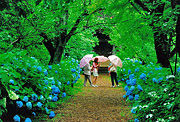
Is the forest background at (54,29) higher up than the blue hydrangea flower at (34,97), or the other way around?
the forest background at (54,29)

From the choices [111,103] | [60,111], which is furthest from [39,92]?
[111,103]

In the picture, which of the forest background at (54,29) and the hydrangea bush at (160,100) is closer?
the hydrangea bush at (160,100)

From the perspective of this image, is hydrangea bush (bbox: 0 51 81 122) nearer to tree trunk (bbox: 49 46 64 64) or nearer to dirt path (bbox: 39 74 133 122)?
dirt path (bbox: 39 74 133 122)

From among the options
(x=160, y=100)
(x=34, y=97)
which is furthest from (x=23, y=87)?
(x=160, y=100)

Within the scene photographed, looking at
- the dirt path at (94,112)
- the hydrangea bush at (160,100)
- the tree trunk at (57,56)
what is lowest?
the dirt path at (94,112)

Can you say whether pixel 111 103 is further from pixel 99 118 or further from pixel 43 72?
pixel 43 72

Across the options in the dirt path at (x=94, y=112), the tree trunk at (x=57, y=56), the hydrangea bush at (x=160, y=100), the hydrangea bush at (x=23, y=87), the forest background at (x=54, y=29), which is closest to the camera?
the hydrangea bush at (x=160, y=100)

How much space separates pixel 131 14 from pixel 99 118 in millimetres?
4555

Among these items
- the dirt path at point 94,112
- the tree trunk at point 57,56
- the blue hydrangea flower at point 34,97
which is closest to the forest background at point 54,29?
the tree trunk at point 57,56

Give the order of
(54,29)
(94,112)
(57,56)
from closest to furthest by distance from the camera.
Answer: (94,112) < (54,29) < (57,56)

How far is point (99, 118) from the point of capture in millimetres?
5273

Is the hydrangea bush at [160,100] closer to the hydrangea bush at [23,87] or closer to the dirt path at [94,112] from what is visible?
the dirt path at [94,112]

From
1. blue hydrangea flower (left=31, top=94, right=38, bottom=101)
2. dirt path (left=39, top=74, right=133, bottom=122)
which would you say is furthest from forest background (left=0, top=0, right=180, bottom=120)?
dirt path (left=39, top=74, right=133, bottom=122)

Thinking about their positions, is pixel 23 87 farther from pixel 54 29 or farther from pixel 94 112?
pixel 54 29
